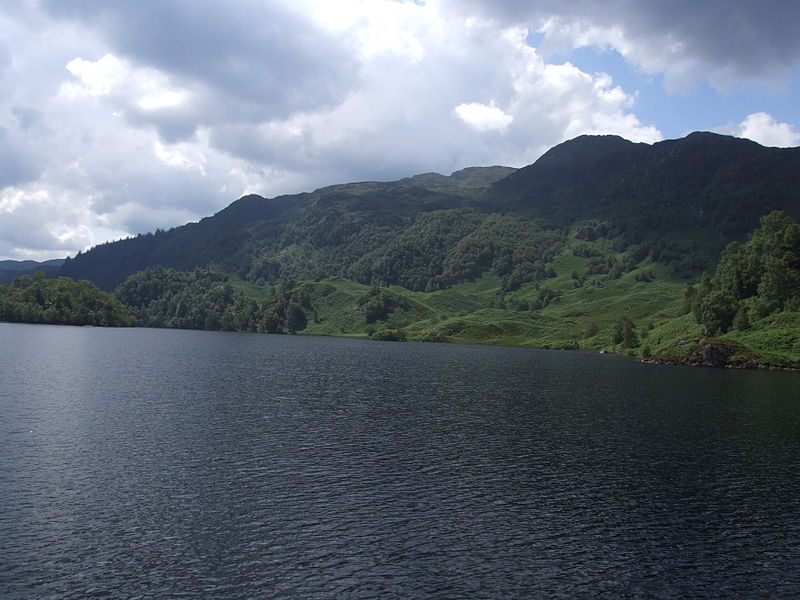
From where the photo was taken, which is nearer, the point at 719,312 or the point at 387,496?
the point at 387,496

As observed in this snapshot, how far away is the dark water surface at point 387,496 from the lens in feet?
109

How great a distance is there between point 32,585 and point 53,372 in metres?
97.6

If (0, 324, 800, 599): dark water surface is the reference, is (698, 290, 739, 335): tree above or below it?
above

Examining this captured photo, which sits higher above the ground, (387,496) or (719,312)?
(719,312)

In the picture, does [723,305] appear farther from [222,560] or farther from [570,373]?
[222,560]

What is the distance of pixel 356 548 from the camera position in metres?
36.6

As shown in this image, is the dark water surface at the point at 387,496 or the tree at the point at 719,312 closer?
the dark water surface at the point at 387,496

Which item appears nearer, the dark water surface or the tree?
the dark water surface

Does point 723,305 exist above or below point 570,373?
above

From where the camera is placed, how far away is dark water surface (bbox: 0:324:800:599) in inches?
1304

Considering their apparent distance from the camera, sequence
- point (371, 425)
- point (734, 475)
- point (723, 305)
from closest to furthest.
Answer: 1. point (734, 475)
2. point (371, 425)
3. point (723, 305)

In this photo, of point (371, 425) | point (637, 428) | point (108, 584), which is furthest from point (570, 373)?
point (108, 584)

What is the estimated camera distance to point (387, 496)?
46.5 metres

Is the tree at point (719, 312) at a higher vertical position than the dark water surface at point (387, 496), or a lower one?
higher
